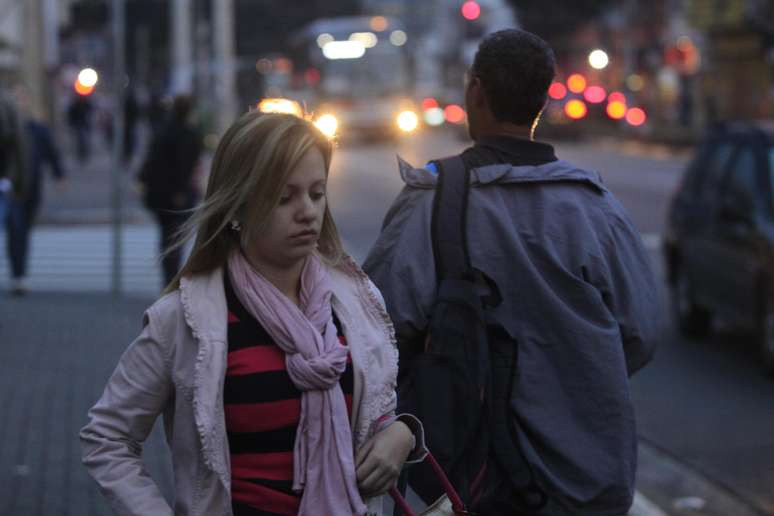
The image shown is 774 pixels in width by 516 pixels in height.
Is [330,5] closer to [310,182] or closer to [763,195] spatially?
[763,195]

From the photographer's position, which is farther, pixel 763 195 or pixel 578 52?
pixel 578 52

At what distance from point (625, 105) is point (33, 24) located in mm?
24524

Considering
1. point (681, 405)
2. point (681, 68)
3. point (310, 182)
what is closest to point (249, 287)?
point (310, 182)

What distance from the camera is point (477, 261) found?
3.77 m

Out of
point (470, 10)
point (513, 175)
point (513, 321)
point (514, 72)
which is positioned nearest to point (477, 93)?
point (514, 72)

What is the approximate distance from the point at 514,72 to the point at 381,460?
1.20 m

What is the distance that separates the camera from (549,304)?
12.2ft

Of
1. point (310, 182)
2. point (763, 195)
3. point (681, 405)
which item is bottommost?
point (681, 405)

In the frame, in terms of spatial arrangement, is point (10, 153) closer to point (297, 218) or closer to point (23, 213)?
point (23, 213)

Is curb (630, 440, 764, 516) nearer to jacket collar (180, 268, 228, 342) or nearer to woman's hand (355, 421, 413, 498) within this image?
woman's hand (355, 421, 413, 498)

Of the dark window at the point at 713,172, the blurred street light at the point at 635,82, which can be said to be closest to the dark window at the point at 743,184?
the dark window at the point at 713,172

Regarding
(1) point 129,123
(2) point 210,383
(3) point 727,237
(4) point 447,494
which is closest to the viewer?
→ (2) point 210,383

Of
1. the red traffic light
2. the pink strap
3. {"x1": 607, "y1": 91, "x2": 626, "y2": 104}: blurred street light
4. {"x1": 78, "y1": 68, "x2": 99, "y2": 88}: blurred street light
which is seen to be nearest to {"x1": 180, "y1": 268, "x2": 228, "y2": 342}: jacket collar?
the pink strap

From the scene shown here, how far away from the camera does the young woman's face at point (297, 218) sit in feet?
10.0
